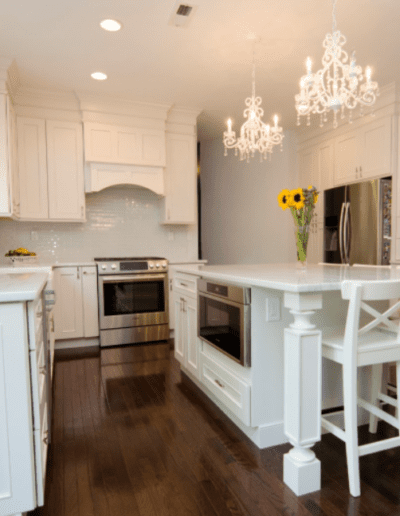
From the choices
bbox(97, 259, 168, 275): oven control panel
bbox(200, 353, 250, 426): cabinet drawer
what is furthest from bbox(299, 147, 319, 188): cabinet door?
bbox(200, 353, 250, 426): cabinet drawer

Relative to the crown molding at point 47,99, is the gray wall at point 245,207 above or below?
below

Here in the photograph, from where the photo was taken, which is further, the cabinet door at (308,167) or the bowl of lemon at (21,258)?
the cabinet door at (308,167)

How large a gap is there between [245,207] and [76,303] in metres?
3.15

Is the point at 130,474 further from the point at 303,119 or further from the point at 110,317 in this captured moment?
the point at 303,119

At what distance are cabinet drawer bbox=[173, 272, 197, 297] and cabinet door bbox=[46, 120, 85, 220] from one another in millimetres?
1786

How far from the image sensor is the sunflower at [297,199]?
2.13m

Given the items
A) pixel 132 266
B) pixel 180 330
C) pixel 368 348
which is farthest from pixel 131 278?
pixel 368 348

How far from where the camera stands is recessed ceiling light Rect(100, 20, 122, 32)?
8.68 feet

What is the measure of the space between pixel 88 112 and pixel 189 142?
1257 millimetres

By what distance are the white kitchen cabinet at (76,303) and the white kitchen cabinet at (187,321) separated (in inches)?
52.2

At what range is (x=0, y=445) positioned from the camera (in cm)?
124

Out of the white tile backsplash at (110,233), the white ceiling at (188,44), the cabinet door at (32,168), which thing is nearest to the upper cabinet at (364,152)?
the white ceiling at (188,44)

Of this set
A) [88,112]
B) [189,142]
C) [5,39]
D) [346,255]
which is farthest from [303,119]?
[5,39]

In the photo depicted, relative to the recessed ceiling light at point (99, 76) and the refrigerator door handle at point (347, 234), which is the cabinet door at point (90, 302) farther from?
the refrigerator door handle at point (347, 234)
